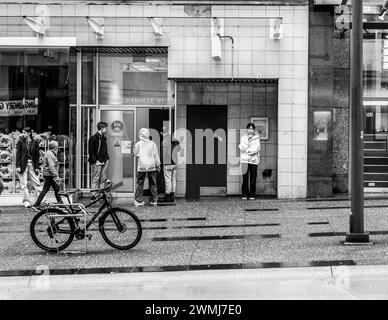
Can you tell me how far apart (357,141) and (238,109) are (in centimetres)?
717

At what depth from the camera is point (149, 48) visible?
16391 millimetres

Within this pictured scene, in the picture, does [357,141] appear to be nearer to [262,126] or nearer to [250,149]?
[250,149]

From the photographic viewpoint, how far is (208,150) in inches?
663

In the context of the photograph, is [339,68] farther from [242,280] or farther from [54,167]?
[242,280]

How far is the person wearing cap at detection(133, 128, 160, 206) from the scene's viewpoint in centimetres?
1509

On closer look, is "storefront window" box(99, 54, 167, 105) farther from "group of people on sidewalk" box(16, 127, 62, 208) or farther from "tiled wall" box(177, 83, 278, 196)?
"group of people on sidewalk" box(16, 127, 62, 208)

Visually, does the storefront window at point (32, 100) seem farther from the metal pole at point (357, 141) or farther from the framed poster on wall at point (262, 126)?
the metal pole at point (357, 141)

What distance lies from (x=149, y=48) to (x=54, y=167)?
409 cm

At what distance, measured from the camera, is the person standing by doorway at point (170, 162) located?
51.0ft

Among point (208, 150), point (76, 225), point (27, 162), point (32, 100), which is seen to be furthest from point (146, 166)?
point (76, 225)

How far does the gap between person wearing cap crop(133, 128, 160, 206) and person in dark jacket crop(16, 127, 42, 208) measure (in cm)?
239

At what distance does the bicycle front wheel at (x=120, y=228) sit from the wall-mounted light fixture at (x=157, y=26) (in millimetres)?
7009
